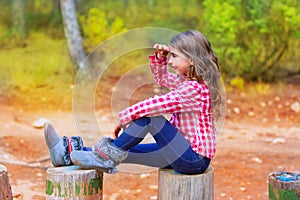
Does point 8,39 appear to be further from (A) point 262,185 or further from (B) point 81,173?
(B) point 81,173

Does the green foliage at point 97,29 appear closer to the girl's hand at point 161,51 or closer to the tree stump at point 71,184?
the girl's hand at point 161,51

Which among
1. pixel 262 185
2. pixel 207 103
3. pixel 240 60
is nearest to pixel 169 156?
pixel 207 103

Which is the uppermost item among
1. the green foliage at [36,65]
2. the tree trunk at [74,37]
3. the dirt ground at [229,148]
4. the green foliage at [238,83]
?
the tree trunk at [74,37]

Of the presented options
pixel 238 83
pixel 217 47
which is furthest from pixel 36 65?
pixel 238 83

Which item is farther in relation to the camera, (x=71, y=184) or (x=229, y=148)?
(x=229, y=148)

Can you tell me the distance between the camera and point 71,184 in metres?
3.25

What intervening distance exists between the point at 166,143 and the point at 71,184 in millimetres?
594

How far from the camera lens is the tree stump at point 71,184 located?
3252 millimetres

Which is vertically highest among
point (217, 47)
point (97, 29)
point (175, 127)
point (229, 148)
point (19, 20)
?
point (19, 20)

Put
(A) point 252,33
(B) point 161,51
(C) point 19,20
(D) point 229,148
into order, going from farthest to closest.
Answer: (C) point 19,20
(A) point 252,33
(D) point 229,148
(B) point 161,51

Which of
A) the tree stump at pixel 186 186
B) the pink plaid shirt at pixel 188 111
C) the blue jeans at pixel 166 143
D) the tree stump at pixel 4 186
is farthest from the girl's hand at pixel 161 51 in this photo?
the tree stump at pixel 4 186

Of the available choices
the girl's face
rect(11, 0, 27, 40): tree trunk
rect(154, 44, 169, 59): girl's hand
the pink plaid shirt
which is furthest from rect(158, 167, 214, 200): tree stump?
rect(11, 0, 27, 40): tree trunk

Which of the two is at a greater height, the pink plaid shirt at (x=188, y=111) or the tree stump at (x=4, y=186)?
the pink plaid shirt at (x=188, y=111)

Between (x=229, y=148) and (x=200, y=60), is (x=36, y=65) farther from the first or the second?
(x=200, y=60)
